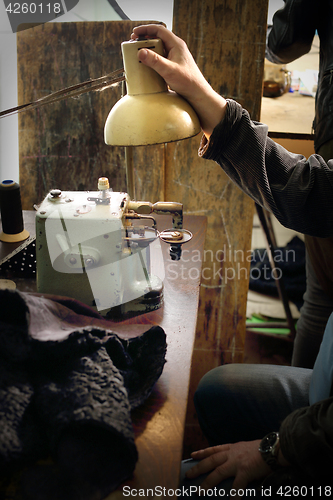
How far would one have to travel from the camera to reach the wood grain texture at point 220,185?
1683mm

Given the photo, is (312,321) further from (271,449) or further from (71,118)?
(71,118)

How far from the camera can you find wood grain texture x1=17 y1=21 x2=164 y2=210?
1.75 meters

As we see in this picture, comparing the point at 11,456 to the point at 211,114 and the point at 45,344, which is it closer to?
the point at 45,344

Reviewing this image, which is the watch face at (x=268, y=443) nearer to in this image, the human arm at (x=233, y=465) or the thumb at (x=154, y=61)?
the human arm at (x=233, y=465)

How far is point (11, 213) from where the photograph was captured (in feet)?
4.74

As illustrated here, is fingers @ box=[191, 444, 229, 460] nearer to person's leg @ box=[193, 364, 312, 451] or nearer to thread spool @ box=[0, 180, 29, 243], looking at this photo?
person's leg @ box=[193, 364, 312, 451]

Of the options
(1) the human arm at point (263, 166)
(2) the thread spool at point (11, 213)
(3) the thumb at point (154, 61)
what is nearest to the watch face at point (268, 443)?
(1) the human arm at point (263, 166)

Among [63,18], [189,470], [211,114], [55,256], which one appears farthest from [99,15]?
[189,470]

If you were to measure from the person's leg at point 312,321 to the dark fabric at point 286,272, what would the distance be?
3.33 feet

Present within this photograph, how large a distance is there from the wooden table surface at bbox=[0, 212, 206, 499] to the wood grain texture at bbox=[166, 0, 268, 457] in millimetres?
466

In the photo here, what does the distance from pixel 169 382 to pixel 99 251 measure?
0.37 meters

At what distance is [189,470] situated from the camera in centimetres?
95

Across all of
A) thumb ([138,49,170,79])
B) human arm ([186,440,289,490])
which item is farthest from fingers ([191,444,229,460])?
thumb ([138,49,170,79])

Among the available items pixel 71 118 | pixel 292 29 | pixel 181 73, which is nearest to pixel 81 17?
pixel 71 118
